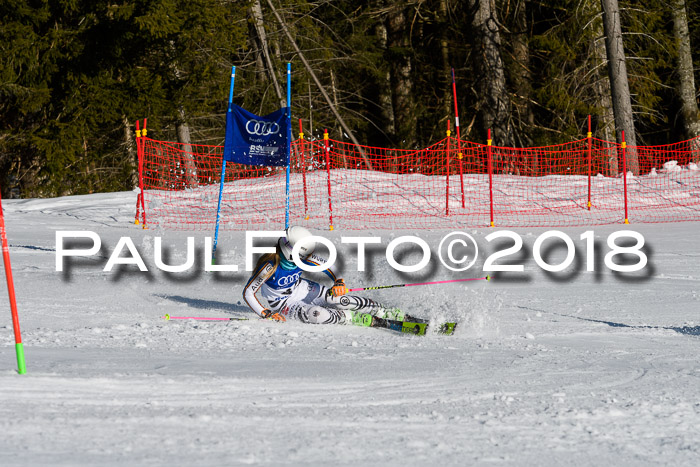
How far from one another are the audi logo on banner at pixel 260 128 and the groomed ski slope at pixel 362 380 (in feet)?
9.71

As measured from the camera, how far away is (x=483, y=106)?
83.4 ft

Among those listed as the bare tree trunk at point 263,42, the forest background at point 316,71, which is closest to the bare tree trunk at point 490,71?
the forest background at point 316,71

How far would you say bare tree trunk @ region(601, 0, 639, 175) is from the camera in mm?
22125

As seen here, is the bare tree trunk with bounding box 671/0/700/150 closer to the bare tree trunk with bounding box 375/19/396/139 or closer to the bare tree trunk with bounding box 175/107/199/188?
the bare tree trunk with bounding box 375/19/396/139

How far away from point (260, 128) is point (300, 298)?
504 cm

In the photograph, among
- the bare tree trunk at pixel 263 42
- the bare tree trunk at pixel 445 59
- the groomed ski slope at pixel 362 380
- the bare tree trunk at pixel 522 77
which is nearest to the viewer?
the groomed ski slope at pixel 362 380

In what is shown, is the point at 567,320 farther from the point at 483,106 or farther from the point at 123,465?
the point at 483,106

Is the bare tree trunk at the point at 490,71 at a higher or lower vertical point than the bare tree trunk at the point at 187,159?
higher

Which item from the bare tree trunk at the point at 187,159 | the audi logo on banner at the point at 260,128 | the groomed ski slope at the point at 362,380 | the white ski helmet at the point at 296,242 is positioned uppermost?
the bare tree trunk at the point at 187,159

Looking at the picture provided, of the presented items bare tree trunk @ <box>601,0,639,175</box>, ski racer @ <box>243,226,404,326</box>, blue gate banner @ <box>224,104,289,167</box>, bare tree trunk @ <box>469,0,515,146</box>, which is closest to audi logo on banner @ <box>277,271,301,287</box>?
ski racer @ <box>243,226,404,326</box>

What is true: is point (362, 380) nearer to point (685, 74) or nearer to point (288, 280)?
point (288, 280)

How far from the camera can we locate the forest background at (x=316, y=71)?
21969 mm

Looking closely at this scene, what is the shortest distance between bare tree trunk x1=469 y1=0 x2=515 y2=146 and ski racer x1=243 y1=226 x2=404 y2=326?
17427 millimetres

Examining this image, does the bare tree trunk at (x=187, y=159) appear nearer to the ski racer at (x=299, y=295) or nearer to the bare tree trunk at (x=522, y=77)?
the bare tree trunk at (x=522, y=77)
